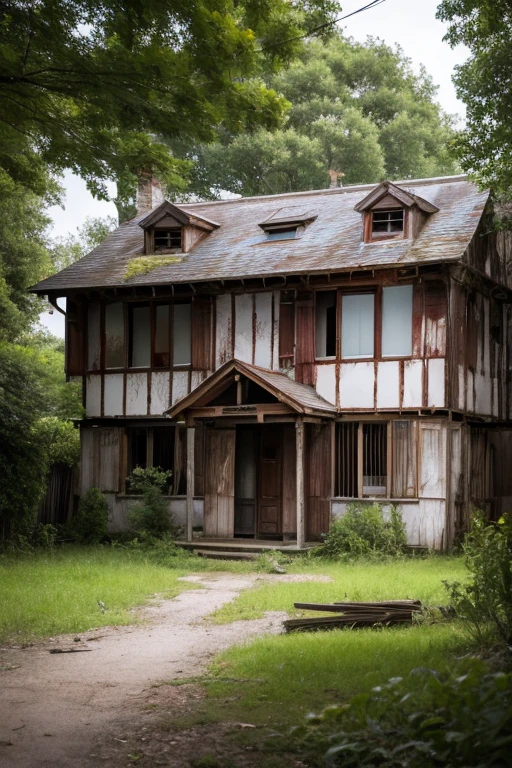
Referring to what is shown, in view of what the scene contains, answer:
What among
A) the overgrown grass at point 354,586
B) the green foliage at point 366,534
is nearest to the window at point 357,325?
the green foliage at point 366,534

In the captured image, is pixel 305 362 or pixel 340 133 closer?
pixel 305 362

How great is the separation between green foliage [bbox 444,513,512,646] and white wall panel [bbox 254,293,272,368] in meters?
13.2

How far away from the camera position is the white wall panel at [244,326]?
76.4ft

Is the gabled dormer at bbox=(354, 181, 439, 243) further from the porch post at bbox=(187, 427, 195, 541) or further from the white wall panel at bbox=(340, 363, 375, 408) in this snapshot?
the porch post at bbox=(187, 427, 195, 541)

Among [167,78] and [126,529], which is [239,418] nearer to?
[126,529]

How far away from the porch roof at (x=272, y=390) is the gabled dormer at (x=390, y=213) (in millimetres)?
4049

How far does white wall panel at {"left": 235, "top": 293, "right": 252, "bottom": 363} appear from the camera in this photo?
23.3 m

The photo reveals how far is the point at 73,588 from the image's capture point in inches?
593

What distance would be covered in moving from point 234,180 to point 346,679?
36.2 m

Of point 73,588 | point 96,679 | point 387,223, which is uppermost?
point 387,223

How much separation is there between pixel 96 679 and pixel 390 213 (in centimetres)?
1609

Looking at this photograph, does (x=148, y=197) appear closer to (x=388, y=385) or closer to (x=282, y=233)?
(x=282, y=233)

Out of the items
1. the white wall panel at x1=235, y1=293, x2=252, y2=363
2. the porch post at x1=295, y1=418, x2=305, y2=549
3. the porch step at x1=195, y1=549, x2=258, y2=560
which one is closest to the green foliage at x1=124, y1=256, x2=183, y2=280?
the white wall panel at x1=235, y1=293, x2=252, y2=363

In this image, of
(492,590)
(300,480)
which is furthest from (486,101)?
(492,590)
